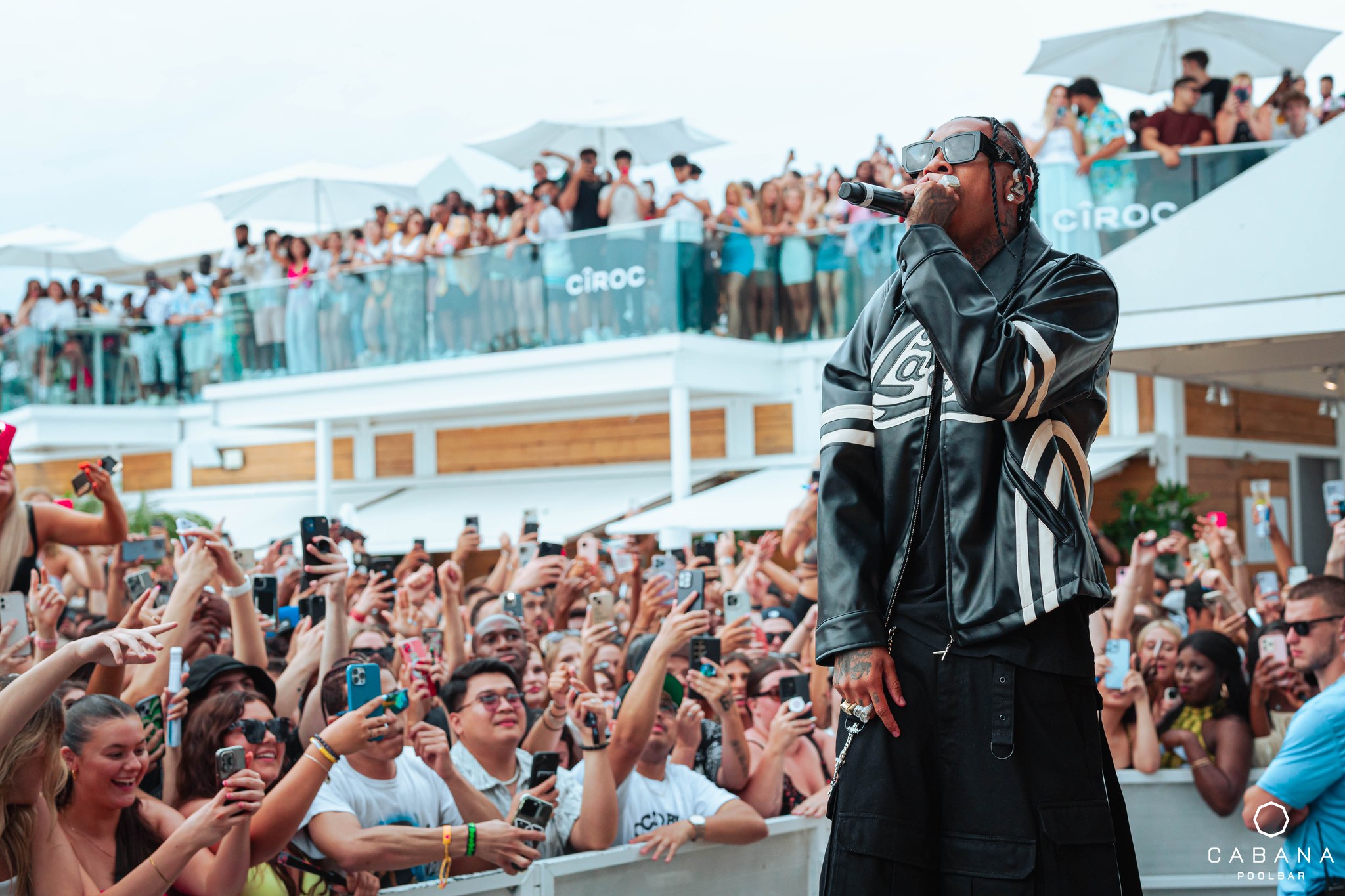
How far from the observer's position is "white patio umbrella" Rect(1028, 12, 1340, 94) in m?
12.9

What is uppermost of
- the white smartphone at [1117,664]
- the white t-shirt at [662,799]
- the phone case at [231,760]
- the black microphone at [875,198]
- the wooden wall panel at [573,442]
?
the black microphone at [875,198]

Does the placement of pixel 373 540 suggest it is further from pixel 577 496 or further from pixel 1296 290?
pixel 1296 290

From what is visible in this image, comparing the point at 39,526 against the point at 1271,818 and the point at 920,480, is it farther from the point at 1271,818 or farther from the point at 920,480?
the point at 1271,818

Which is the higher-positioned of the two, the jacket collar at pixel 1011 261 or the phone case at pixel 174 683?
the jacket collar at pixel 1011 261

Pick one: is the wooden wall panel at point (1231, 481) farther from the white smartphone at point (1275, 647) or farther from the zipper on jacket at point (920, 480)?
the zipper on jacket at point (920, 480)

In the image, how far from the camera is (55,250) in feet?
75.1

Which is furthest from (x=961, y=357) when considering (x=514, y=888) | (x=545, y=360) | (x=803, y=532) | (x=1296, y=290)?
(x=545, y=360)

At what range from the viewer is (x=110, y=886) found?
3.29m

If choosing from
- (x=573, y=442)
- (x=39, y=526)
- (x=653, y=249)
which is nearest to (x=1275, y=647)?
(x=39, y=526)

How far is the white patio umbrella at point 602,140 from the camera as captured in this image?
16.8 meters

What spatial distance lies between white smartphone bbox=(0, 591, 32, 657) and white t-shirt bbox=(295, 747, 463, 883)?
105 centimetres

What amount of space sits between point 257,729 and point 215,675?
0.29m

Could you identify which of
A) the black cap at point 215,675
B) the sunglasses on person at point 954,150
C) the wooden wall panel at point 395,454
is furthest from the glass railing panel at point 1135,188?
the wooden wall panel at point 395,454

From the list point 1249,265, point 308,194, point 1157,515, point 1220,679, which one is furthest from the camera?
point 308,194
